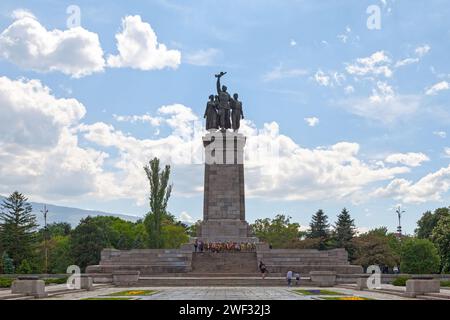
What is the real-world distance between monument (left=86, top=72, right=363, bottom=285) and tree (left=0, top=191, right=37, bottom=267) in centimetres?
2379

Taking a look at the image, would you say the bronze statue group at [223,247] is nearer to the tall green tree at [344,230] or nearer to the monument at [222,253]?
the monument at [222,253]

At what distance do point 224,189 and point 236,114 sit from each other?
21.0 feet

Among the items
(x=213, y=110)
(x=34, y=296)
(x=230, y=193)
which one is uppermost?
(x=213, y=110)

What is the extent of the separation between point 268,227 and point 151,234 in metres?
27.7

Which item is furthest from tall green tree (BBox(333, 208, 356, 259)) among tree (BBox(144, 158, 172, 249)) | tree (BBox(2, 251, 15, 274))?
tree (BBox(2, 251, 15, 274))

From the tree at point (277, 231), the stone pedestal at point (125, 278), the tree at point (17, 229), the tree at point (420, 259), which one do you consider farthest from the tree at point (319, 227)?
the stone pedestal at point (125, 278)

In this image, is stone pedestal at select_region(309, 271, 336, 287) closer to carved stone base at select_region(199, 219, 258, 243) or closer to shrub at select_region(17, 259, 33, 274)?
carved stone base at select_region(199, 219, 258, 243)

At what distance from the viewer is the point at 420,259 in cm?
5872

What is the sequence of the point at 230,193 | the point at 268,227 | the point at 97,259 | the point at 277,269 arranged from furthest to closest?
1. the point at 268,227
2. the point at 97,259
3. the point at 230,193
4. the point at 277,269
